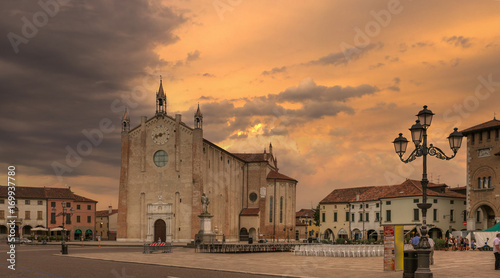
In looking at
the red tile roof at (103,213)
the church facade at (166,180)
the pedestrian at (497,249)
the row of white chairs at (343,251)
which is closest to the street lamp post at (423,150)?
the pedestrian at (497,249)

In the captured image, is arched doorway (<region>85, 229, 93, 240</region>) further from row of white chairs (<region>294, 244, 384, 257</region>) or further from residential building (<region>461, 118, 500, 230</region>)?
row of white chairs (<region>294, 244, 384, 257</region>)

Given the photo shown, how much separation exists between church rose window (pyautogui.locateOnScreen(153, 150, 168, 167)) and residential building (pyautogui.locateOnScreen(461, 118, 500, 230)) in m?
39.8

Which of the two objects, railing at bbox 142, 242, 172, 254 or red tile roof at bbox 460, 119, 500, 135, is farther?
red tile roof at bbox 460, 119, 500, 135

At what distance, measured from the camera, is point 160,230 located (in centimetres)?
6938

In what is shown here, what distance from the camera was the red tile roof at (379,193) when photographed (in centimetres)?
7150

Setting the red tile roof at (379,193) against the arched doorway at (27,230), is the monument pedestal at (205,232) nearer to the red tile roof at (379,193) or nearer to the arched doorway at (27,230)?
the red tile roof at (379,193)

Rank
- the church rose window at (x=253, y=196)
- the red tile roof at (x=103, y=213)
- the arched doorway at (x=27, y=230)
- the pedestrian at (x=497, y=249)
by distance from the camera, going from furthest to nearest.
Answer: the red tile roof at (x=103, y=213) → the arched doorway at (x=27, y=230) → the church rose window at (x=253, y=196) → the pedestrian at (x=497, y=249)

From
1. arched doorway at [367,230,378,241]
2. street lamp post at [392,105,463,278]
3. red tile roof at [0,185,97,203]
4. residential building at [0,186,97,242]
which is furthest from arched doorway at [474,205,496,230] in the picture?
red tile roof at [0,185,97,203]

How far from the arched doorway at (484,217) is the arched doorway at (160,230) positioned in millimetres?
39870

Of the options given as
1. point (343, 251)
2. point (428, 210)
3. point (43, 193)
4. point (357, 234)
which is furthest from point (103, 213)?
point (343, 251)

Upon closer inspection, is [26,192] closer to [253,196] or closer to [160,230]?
[160,230]

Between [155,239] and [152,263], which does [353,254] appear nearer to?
[152,263]

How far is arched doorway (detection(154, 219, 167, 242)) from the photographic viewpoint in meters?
69.1

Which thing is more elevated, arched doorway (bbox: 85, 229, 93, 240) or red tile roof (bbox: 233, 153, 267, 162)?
red tile roof (bbox: 233, 153, 267, 162)
